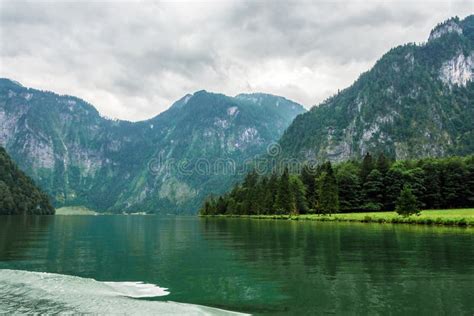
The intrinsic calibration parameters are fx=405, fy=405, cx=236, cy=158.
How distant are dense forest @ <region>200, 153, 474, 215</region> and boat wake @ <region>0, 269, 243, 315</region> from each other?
111501 mm

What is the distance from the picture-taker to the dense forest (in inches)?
5399

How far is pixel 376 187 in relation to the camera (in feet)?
487

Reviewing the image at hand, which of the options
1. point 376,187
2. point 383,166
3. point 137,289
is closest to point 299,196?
point 376,187

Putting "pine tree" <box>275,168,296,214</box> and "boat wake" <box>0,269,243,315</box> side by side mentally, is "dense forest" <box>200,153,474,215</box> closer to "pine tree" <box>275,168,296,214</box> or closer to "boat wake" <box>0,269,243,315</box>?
"pine tree" <box>275,168,296,214</box>

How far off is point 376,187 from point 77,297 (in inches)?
5544

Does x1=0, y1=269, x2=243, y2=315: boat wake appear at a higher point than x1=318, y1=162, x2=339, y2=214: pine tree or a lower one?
lower

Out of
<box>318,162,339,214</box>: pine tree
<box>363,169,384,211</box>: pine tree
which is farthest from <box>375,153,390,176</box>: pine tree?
<box>318,162,339,214</box>: pine tree

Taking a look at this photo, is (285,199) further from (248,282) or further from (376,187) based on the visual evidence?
(248,282)

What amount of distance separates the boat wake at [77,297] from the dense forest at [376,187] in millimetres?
111501

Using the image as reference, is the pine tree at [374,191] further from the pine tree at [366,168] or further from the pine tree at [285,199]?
the pine tree at [285,199]

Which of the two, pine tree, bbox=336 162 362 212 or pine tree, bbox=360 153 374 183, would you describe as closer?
pine tree, bbox=336 162 362 212

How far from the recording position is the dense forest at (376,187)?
450 ft

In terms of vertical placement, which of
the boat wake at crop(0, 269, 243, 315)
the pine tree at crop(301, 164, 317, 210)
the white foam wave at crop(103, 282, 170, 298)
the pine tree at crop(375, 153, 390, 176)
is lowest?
the white foam wave at crop(103, 282, 170, 298)

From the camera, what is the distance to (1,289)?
75.5 ft
